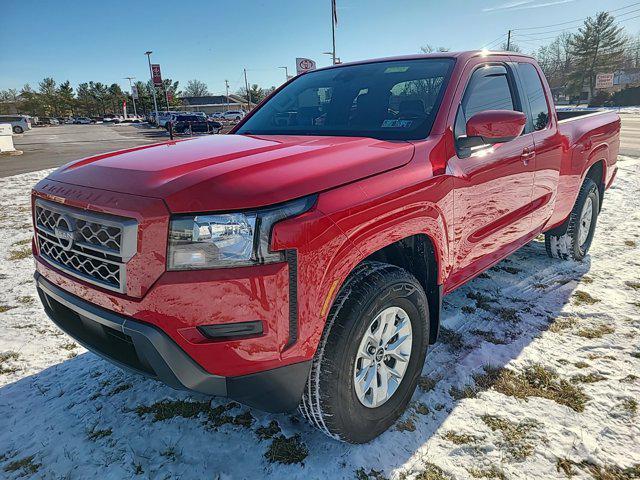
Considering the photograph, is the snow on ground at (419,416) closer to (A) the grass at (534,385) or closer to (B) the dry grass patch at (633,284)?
(A) the grass at (534,385)

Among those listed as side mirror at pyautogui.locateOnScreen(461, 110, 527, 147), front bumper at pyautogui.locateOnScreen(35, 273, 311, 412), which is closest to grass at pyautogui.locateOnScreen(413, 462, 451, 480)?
front bumper at pyautogui.locateOnScreen(35, 273, 311, 412)

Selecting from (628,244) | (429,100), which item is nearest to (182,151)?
(429,100)

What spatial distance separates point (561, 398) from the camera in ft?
8.13

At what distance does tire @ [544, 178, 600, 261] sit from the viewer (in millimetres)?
4375

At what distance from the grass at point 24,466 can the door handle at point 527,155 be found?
11.0 feet

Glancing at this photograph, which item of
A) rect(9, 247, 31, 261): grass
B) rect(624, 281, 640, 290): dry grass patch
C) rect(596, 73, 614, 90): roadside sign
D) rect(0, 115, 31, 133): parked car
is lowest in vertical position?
rect(624, 281, 640, 290): dry grass patch

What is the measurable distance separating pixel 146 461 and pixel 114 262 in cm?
102

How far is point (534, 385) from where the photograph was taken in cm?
261

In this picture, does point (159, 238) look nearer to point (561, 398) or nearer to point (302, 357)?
point (302, 357)

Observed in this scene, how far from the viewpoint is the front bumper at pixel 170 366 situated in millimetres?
1669

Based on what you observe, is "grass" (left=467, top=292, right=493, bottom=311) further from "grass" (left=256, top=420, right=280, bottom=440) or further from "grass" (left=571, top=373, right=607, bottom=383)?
"grass" (left=256, top=420, right=280, bottom=440)

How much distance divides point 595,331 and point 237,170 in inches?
113

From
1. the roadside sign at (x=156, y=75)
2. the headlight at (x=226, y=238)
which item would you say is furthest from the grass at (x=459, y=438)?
the roadside sign at (x=156, y=75)

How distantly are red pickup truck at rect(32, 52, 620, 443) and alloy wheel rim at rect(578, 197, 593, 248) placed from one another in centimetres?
205
